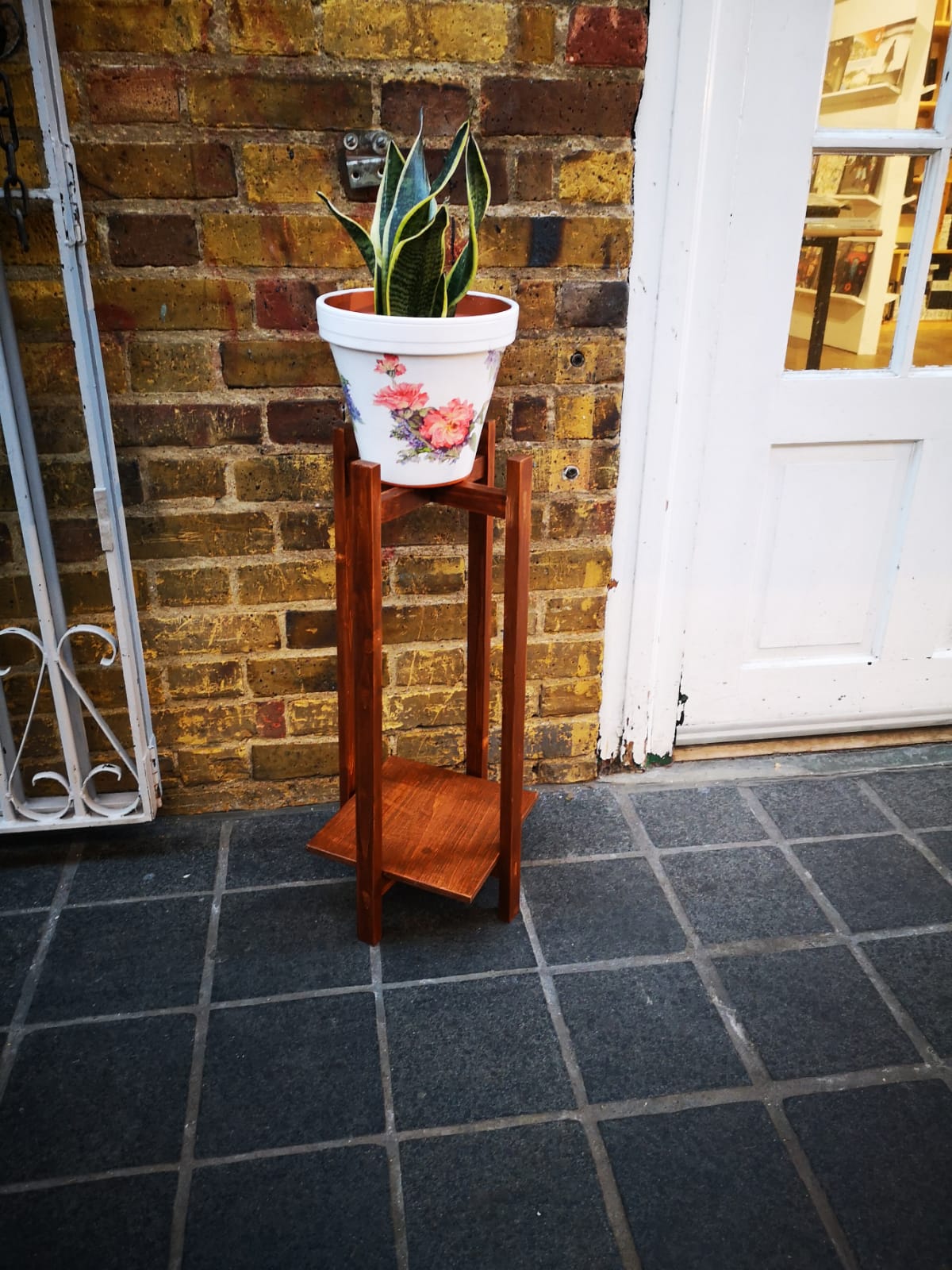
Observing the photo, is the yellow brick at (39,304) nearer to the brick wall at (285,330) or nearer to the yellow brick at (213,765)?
the brick wall at (285,330)

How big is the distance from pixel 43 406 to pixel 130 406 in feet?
0.46

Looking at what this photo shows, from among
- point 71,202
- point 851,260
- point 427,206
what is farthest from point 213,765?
point 851,260

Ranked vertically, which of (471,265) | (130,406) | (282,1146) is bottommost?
(282,1146)

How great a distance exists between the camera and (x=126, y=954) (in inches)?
63.8

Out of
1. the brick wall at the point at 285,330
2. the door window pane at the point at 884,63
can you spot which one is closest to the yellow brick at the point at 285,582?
the brick wall at the point at 285,330

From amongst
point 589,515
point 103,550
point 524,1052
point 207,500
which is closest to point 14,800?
point 103,550

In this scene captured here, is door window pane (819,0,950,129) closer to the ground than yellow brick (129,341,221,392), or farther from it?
farther from it

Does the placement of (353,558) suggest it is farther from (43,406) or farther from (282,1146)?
(282,1146)

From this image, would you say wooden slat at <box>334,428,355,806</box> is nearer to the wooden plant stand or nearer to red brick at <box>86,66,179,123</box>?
the wooden plant stand

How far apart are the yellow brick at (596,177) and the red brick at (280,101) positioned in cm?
34

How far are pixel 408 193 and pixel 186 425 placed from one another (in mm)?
570

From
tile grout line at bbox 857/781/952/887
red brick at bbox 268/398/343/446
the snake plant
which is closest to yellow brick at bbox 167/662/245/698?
red brick at bbox 268/398/343/446

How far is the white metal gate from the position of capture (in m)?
1.39

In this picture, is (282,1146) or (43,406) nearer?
(282,1146)
